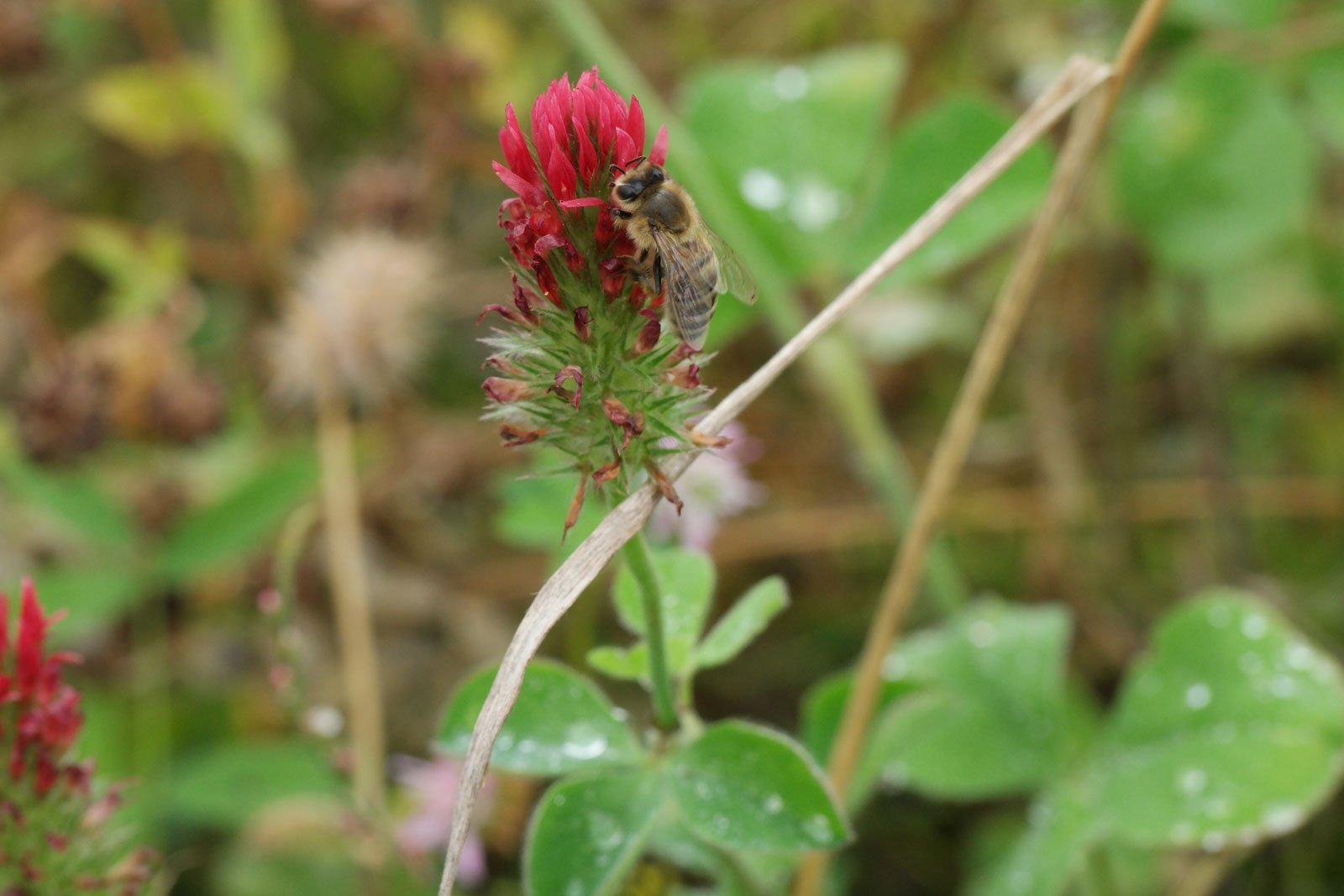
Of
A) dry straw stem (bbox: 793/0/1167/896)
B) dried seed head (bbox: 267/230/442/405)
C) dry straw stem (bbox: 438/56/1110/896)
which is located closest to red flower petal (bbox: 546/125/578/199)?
dry straw stem (bbox: 438/56/1110/896)

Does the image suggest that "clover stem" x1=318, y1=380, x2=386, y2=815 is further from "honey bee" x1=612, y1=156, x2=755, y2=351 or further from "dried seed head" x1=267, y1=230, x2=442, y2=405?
"honey bee" x1=612, y1=156, x2=755, y2=351

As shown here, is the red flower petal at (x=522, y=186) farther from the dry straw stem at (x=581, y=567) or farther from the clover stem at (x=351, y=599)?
the clover stem at (x=351, y=599)

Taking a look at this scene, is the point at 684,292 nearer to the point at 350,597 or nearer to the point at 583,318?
the point at 583,318

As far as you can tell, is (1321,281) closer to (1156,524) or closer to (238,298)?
(1156,524)

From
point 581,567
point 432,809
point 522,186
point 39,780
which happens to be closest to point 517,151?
point 522,186

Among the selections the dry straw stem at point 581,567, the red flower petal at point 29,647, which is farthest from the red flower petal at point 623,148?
the red flower petal at point 29,647
